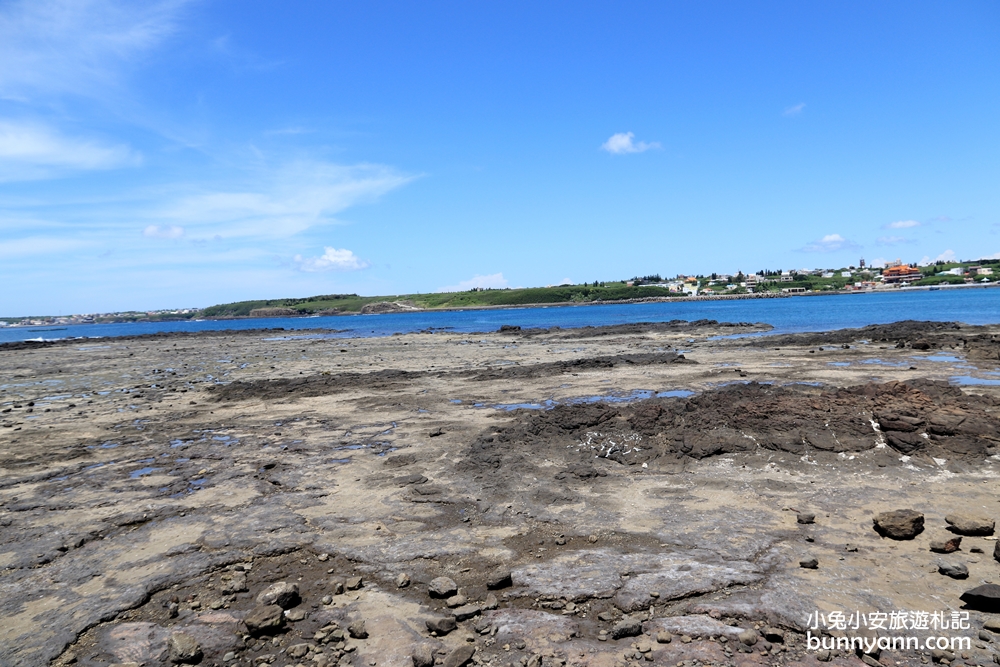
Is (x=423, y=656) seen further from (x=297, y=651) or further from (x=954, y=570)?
(x=954, y=570)

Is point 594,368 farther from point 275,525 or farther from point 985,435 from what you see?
point 275,525

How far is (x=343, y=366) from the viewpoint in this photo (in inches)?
1229

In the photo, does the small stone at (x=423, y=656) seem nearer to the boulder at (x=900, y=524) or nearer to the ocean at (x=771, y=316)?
the boulder at (x=900, y=524)

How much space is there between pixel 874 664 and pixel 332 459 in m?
9.63

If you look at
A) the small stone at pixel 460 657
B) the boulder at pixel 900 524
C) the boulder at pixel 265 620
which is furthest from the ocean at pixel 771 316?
the boulder at pixel 265 620

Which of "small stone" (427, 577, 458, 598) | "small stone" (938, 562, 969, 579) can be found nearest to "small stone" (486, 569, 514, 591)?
"small stone" (427, 577, 458, 598)

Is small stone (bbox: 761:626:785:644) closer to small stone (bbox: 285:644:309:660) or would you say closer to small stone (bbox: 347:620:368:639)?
small stone (bbox: 347:620:368:639)

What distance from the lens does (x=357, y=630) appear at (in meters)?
5.34

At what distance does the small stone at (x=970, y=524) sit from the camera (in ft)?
22.5

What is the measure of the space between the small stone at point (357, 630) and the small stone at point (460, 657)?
0.92m

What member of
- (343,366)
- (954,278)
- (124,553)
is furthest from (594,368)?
(954,278)

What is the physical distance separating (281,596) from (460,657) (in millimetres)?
2236

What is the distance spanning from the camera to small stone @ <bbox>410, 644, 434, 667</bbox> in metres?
4.83

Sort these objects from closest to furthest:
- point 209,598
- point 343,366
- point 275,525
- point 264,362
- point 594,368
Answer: point 209,598
point 275,525
point 594,368
point 343,366
point 264,362
